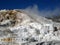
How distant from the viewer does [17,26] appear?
15375mm

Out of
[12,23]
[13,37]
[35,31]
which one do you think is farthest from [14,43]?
[12,23]

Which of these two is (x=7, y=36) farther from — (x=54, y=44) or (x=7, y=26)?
(x=54, y=44)

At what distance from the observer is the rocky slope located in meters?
13.6

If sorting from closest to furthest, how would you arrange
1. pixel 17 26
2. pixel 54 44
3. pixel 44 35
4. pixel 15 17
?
1. pixel 54 44
2. pixel 44 35
3. pixel 17 26
4. pixel 15 17

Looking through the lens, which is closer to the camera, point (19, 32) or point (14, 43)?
point (14, 43)

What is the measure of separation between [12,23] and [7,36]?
1.93 meters

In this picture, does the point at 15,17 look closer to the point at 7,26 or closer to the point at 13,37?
the point at 7,26

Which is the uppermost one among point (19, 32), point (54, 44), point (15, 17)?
point (15, 17)

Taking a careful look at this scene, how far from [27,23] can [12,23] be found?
47.4 inches

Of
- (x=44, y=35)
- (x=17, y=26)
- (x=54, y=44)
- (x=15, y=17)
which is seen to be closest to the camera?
(x=54, y=44)

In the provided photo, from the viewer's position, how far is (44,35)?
14.0 m

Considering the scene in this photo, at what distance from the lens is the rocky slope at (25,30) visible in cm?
1361

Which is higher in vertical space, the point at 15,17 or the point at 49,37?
the point at 15,17

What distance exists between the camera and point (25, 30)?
48.2 feet
